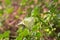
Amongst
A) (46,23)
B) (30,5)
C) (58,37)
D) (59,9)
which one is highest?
(30,5)

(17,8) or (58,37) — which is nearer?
(58,37)

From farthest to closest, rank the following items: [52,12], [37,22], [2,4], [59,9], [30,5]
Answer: [2,4], [30,5], [59,9], [37,22], [52,12]

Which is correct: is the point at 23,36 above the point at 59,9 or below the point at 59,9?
below

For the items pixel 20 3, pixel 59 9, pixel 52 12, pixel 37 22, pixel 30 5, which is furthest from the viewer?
pixel 20 3

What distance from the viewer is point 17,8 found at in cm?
224

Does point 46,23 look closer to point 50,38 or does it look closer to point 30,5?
point 50,38

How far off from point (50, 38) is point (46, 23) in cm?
12

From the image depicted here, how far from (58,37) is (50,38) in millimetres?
88

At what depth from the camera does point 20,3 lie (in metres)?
2.22

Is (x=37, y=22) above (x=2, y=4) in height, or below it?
below

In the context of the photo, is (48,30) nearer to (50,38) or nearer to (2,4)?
(50,38)

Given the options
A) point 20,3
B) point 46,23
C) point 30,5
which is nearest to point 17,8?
point 20,3

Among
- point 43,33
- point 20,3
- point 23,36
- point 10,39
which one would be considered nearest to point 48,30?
point 43,33

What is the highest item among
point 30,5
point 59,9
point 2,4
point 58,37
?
point 2,4
